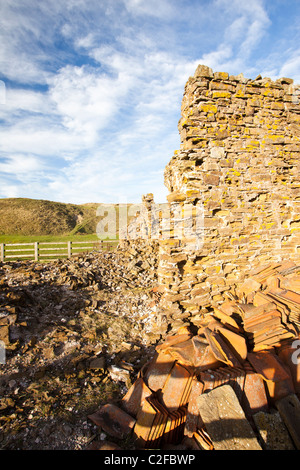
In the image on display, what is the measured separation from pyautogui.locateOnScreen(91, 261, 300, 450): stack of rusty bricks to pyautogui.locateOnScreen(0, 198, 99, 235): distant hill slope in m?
36.8

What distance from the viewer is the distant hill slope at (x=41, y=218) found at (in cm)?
3666

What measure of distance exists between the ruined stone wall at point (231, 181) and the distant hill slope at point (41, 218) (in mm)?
35483

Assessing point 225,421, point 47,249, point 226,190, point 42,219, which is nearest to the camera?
point 225,421

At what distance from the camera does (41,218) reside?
3981cm

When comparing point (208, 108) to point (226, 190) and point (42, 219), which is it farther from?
point (42, 219)

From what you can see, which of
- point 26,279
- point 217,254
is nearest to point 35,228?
point 26,279

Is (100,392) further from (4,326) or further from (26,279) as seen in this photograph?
(26,279)

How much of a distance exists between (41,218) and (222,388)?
142 feet

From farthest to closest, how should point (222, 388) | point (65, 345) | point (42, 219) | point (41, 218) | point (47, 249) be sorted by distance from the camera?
point (41, 218) < point (42, 219) < point (47, 249) < point (65, 345) < point (222, 388)

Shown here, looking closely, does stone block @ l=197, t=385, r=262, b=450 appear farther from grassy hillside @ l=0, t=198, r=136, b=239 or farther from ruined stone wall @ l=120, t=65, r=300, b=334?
grassy hillside @ l=0, t=198, r=136, b=239

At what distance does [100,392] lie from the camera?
361 centimetres

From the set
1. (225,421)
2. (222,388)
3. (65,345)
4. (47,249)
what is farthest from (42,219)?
(225,421)

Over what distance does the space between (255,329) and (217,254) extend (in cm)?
190

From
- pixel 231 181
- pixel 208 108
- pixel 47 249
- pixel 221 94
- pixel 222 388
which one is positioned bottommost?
pixel 222 388
